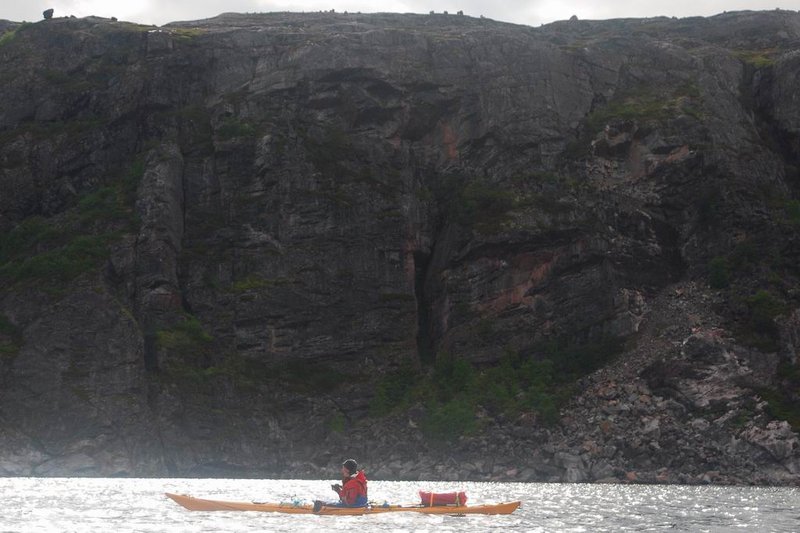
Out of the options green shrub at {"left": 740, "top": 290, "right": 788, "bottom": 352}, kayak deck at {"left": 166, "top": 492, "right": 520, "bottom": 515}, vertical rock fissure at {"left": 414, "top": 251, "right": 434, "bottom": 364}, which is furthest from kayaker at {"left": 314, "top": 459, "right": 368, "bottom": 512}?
vertical rock fissure at {"left": 414, "top": 251, "right": 434, "bottom": 364}

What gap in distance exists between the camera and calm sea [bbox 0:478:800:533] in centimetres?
4612

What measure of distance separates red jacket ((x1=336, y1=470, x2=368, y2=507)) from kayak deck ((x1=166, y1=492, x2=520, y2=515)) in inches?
14.2

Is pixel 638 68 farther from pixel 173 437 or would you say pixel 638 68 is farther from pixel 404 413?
pixel 173 437

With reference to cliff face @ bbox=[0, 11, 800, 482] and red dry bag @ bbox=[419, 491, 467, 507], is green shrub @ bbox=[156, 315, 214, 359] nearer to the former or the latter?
cliff face @ bbox=[0, 11, 800, 482]

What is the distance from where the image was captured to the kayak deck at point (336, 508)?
5297 centimetres

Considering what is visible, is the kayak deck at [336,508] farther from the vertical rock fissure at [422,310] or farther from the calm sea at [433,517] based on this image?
the vertical rock fissure at [422,310]

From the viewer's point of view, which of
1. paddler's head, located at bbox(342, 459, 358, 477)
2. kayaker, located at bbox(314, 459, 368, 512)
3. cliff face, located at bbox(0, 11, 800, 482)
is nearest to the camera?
kayaker, located at bbox(314, 459, 368, 512)

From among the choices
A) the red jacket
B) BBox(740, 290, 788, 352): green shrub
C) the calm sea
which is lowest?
the calm sea

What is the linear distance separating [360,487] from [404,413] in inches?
2228

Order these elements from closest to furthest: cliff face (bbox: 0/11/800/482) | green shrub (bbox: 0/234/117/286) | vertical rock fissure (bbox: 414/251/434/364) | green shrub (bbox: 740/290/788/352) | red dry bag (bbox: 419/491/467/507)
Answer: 1. red dry bag (bbox: 419/491/467/507)
2. cliff face (bbox: 0/11/800/482)
3. green shrub (bbox: 740/290/788/352)
4. green shrub (bbox: 0/234/117/286)
5. vertical rock fissure (bbox: 414/251/434/364)

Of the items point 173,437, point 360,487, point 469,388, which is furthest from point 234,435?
point 360,487

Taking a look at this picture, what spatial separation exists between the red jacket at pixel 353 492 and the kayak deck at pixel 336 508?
0.36 metres

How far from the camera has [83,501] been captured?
199 feet

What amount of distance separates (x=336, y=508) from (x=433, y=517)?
16.1ft
